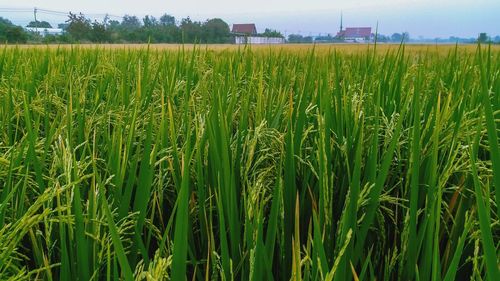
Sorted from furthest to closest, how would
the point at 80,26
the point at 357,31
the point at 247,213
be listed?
the point at 357,31
the point at 80,26
the point at 247,213

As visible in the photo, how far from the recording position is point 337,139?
0.82m

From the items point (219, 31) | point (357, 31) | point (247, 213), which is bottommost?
point (247, 213)

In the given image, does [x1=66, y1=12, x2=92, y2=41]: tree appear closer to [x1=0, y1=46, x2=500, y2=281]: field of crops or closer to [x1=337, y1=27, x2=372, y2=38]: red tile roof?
[x1=0, y1=46, x2=500, y2=281]: field of crops

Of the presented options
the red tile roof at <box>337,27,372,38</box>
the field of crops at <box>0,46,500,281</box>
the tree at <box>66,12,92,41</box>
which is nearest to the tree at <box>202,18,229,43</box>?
the tree at <box>66,12,92,41</box>

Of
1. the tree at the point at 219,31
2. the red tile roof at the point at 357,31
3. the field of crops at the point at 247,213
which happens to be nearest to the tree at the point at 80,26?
the tree at the point at 219,31

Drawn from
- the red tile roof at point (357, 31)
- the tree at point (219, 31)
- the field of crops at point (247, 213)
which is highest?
the red tile roof at point (357, 31)

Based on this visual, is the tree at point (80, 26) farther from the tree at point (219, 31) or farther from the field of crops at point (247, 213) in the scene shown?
the field of crops at point (247, 213)

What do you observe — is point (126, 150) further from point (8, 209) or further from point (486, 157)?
point (486, 157)

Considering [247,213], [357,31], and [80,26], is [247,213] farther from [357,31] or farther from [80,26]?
[357,31]

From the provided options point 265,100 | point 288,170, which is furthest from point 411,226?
point 265,100

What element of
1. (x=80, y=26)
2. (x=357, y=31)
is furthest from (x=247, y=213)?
(x=357, y=31)

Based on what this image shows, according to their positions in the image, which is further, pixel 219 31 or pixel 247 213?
pixel 219 31

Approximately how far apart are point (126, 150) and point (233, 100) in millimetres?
340

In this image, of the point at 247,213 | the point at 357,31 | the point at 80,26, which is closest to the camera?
the point at 247,213
